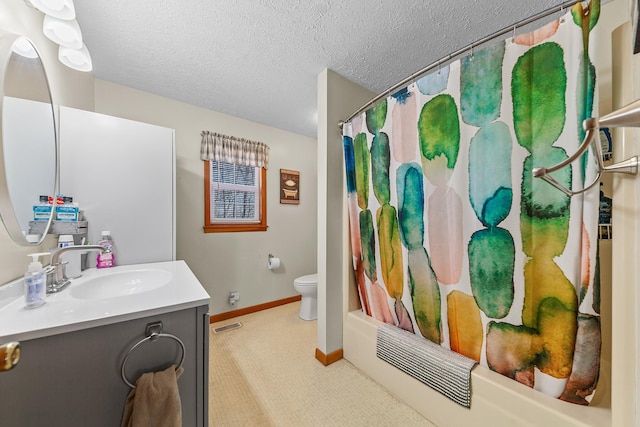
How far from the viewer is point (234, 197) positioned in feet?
8.80

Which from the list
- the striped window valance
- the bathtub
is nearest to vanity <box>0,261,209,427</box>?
the bathtub

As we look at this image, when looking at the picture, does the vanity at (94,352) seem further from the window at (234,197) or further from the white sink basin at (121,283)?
the window at (234,197)

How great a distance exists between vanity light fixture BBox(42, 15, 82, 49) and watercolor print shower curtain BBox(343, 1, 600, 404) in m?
1.77

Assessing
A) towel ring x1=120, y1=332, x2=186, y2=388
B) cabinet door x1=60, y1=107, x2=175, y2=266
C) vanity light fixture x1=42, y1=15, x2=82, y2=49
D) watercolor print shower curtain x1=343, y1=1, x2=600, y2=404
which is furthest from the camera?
cabinet door x1=60, y1=107, x2=175, y2=266

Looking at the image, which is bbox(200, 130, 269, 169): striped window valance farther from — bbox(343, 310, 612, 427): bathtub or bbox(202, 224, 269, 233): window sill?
bbox(343, 310, 612, 427): bathtub

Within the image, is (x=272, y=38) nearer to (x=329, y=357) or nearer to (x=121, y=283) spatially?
(x=121, y=283)

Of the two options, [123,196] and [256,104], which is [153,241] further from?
[256,104]

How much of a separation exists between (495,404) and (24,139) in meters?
2.49

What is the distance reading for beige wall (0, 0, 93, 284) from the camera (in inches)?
36.0

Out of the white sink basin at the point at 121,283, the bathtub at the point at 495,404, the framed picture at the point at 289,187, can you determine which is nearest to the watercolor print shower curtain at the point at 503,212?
the bathtub at the point at 495,404

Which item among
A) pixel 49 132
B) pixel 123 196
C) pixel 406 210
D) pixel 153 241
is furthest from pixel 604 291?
pixel 49 132

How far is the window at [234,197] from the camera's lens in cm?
250

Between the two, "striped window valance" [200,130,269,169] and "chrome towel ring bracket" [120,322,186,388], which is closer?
"chrome towel ring bracket" [120,322,186,388]

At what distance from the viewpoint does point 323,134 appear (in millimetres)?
1854
